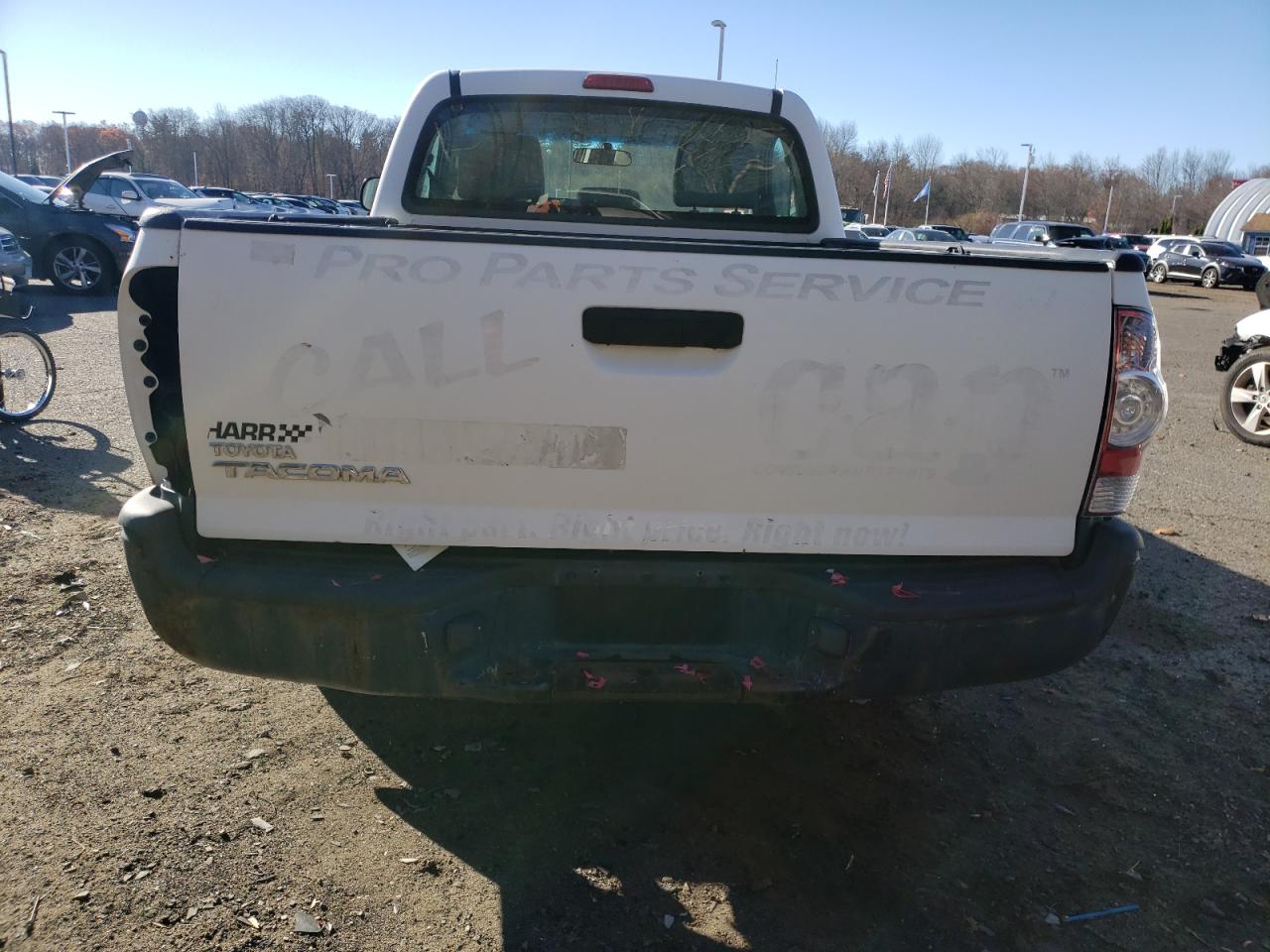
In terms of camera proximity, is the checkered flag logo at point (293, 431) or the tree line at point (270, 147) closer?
the checkered flag logo at point (293, 431)

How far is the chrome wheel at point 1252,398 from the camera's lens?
8.45 metres

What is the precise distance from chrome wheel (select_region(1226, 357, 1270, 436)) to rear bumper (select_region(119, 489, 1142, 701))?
292 inches

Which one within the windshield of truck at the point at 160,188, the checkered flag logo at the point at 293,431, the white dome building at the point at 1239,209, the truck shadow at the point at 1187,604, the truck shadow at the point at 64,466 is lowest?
the truck shadow at the point at 1187,604

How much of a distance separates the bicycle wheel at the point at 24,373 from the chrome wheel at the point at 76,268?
9609 mm


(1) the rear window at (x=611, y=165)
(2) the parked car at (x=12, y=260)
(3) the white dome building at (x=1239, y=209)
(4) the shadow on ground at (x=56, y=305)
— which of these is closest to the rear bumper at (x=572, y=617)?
(1) the rear window at (x=611, y=165)

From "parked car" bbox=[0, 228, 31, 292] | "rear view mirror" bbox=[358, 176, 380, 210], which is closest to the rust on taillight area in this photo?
"rear view mirror" bbox=[358, 176, 380, 210]

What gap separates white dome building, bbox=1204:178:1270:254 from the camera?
58.9 meters

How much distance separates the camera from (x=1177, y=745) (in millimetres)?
3506

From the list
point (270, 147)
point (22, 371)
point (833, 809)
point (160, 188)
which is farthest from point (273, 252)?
point (270, 147)

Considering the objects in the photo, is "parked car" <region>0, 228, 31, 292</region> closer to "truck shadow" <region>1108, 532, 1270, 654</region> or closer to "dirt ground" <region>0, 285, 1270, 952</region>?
"dirt ground" <region>0, 285, 1270, 952</region>

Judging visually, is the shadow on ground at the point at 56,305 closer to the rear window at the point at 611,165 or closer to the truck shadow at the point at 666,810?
the rear window at the point at 611,165

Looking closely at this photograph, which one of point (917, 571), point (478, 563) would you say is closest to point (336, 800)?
point (478, 563)

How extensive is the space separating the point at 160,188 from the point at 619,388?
19578 mm

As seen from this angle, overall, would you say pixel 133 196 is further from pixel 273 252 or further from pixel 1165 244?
pixel 1165 244
